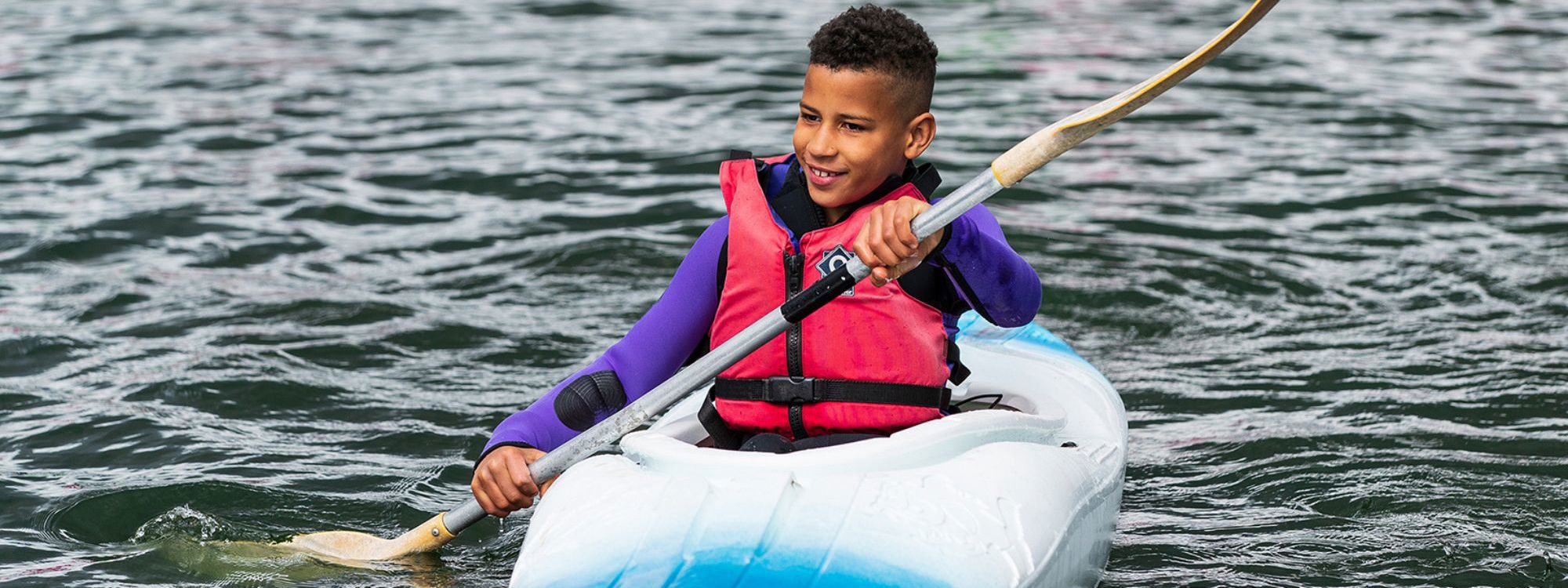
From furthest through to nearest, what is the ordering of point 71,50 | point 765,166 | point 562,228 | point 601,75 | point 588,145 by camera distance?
point 71,50 < point 601,75 < point 588,145 < point 562,228 < point 765,166

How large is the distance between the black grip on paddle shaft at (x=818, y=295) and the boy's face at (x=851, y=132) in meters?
0.19

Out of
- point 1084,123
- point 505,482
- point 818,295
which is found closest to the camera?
point 1084,123

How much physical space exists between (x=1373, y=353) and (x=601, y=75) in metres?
5.76

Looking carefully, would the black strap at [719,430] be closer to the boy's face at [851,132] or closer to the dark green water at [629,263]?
the boy's face at [851,132]

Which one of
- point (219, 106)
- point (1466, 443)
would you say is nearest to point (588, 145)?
point (219, 106)

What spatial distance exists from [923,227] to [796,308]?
0.93ft

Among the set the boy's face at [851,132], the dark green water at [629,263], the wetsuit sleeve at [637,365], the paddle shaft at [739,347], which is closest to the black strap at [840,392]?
the paddle shaft at [739,347]

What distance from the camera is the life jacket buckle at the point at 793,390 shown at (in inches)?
118

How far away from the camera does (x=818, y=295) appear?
2836 mm

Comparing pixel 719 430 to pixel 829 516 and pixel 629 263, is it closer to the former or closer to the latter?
pixel 829 516

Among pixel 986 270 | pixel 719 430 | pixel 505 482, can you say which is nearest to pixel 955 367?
pixel 986 270

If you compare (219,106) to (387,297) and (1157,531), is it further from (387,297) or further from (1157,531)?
(1157,531)

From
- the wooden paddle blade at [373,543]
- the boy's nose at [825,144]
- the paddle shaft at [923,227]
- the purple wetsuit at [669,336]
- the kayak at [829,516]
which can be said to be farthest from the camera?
the wooden paddle blade at [373,543]

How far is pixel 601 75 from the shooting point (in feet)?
32.4
